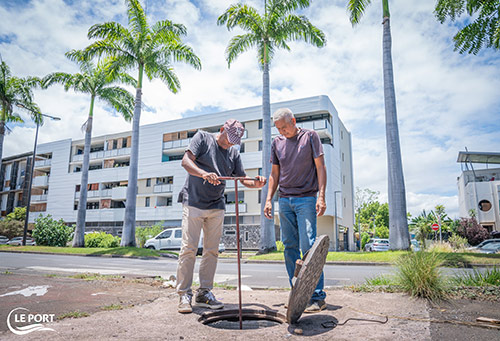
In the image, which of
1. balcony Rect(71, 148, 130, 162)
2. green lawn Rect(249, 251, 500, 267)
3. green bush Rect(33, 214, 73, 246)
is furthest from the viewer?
balcony Rect(71, 148, 130, 162)

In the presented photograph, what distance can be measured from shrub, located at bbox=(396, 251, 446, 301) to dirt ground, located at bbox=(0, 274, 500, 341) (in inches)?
5.8

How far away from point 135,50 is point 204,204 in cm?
1965

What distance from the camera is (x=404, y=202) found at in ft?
43.3

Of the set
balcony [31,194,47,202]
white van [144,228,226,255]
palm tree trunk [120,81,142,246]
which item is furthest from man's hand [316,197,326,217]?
balcony [31,194,47,202]

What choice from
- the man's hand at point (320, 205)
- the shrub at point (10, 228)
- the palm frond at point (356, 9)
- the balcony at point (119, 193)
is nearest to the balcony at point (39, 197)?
the shrub at point (10, 228)

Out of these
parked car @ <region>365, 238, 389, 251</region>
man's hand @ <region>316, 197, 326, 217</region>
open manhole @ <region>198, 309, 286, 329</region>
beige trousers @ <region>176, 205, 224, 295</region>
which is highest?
man's hand @ <region>316, 197, 326, 217</region>

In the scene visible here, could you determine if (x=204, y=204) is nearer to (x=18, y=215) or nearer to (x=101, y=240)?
(x=101, y=240)

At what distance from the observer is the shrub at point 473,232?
33094 mm

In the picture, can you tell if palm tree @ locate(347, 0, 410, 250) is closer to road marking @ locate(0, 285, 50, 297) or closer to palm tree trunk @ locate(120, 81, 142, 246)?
road marking @ locate(0, 285, 50, 297)

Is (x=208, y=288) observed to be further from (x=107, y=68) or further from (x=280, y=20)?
(x=107, y=68)

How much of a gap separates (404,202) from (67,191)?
4477cm

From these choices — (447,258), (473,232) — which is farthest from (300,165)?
(473,232)

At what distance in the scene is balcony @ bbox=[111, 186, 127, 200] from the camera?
41.2m

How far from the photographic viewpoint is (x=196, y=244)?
3.92 m
